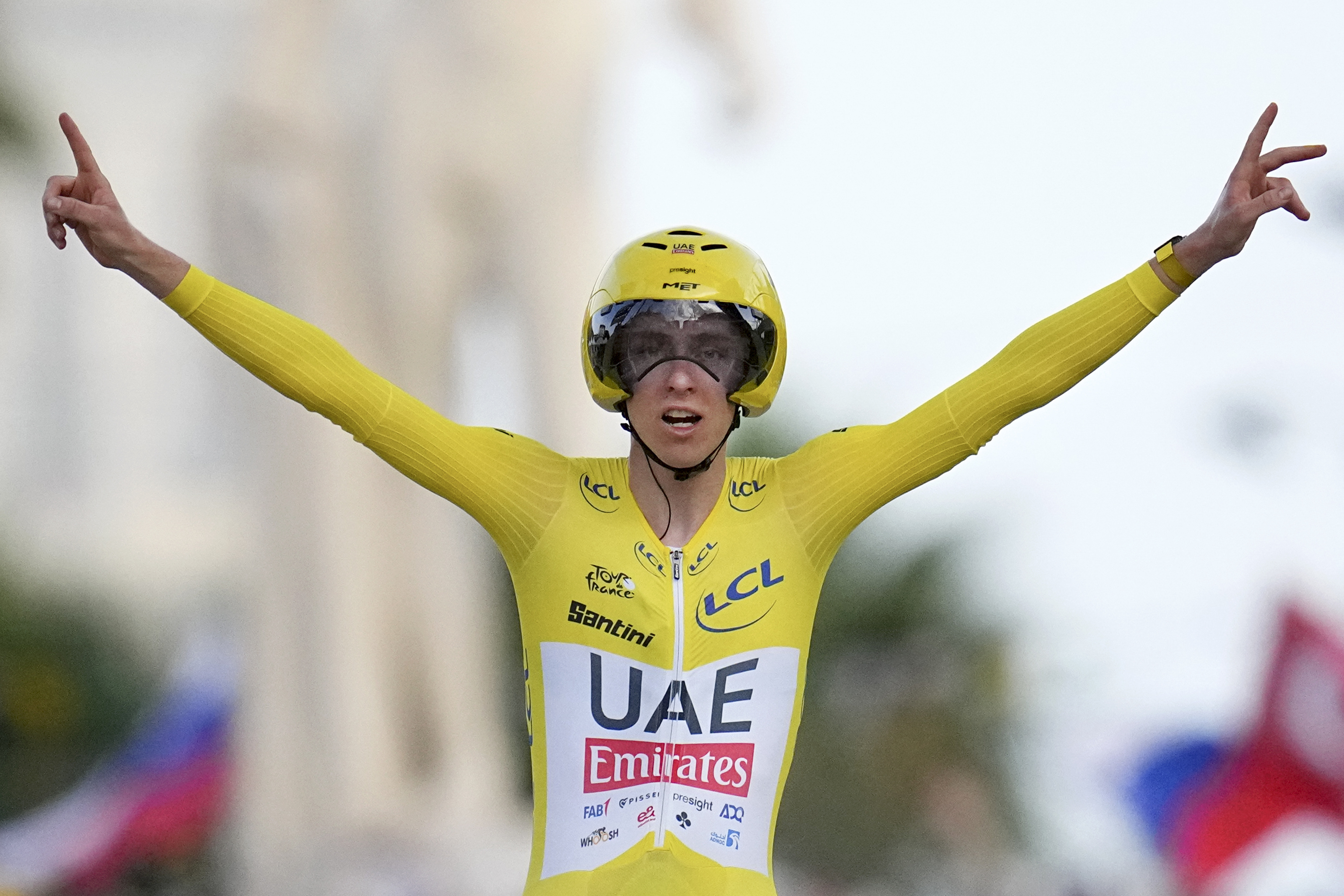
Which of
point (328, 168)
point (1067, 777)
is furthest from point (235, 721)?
point (1067, 777)

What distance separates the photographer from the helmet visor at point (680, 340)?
2.90 m

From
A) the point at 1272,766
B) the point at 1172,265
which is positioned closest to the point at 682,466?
the point at 1172,265

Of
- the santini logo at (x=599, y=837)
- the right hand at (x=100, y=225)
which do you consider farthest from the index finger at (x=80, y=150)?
the santini logo at (x=599, y=837)

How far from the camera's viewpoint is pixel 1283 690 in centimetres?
721

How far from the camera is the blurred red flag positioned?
7.19 meters

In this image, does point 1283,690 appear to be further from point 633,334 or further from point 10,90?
point 10,90

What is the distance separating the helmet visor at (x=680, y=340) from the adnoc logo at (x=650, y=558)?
0.31 metres

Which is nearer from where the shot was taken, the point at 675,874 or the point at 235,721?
the point at 675,874

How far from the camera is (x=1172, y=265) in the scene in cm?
279

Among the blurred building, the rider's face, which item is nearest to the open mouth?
the rider's face

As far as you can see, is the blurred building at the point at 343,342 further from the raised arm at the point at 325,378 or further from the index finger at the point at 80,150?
the index finger at the point at 80,150

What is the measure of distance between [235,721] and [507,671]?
1328 millimetres

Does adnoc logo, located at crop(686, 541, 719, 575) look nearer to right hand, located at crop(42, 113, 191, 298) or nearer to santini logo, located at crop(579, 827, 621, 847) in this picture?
santini logo, located at crop(579, 827, 621, 847)

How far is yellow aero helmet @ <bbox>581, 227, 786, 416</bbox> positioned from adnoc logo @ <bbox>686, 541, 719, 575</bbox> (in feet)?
0.93
